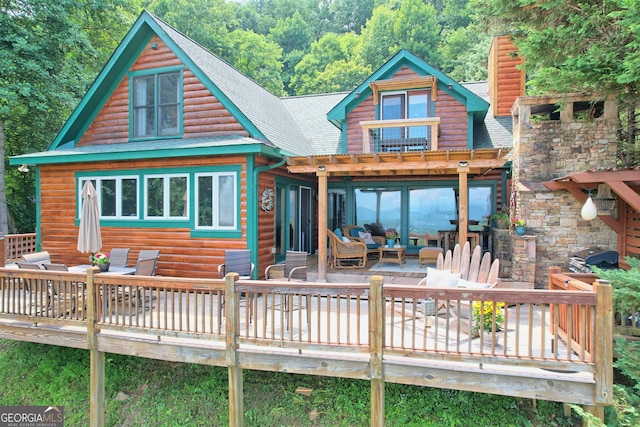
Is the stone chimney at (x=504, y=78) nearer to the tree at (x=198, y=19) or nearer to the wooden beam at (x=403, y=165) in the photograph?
the wooden beam at (x=403, y=165)

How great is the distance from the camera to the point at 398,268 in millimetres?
8516

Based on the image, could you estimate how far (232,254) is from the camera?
6453 millimetres

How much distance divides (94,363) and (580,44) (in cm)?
863

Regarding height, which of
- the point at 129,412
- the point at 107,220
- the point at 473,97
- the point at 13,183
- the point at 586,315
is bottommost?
the point at 129,412

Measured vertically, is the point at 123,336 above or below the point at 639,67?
below

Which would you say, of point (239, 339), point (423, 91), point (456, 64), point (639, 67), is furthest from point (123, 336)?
point (456, 64)

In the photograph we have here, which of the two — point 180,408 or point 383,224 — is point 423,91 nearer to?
point 383,224

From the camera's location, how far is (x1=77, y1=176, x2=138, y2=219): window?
8.55 meters

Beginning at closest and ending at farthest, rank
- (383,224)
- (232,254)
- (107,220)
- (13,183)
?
(232,254) < (107,220) < (383,224) < (13,183)

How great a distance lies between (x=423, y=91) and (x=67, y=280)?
28.3 ft

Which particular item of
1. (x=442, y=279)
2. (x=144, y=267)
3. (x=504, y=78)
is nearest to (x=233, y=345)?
(x=144, y=267)

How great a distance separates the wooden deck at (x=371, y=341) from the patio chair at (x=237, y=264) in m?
1.38

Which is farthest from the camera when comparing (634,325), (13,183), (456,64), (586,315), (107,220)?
(456,64)

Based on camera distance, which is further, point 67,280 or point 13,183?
point 13,183
